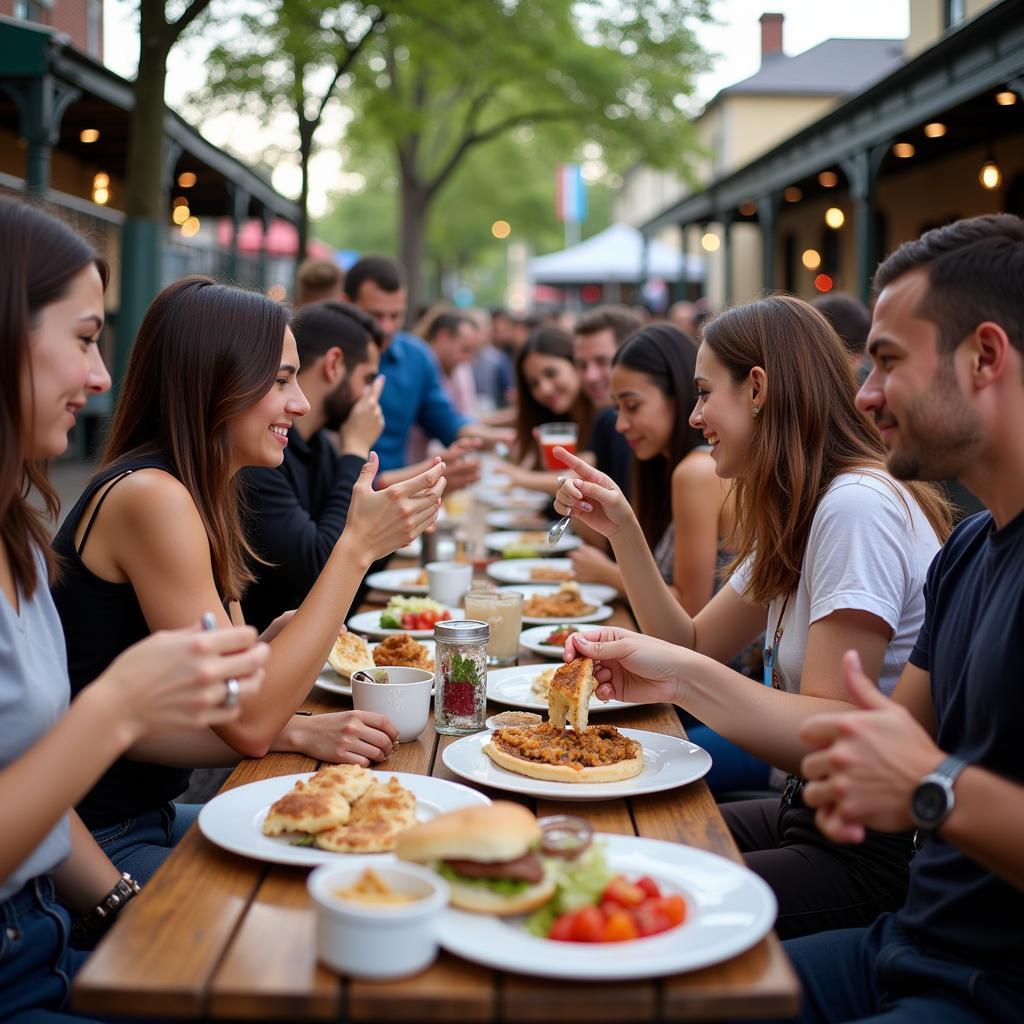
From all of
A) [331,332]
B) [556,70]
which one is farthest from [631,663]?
[556,70]

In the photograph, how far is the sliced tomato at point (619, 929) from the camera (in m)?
1.62

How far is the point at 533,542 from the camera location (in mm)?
5832

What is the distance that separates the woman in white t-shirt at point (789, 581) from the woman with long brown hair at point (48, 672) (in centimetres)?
106

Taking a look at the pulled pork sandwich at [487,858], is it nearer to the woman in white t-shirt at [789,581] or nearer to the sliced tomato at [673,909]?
the sliced tomato at [673,909]

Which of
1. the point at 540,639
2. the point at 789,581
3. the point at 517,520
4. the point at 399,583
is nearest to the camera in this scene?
the point at 789,581

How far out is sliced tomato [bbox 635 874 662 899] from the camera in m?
1.74

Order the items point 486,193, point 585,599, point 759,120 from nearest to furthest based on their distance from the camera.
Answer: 1. point 585,599
2. point 759,120
3. point 486,193

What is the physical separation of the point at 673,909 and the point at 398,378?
6182 millimetres

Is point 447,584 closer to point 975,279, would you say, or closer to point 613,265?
point 975,279

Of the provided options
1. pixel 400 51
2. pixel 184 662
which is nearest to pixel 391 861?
pixel 184 662

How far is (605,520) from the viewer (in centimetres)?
334

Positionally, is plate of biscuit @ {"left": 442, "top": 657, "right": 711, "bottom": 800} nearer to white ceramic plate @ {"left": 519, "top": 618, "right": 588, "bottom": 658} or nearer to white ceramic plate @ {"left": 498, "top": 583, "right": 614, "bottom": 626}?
white ceramic plate @ {"left": 519, "top": 618, "right": 588, "bottom": 658}

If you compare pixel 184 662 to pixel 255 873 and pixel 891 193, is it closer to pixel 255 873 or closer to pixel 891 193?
pixel 255 873

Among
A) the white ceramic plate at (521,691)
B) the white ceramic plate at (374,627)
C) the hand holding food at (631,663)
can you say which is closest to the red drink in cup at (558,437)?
the white ceramic plate at (374,627)
